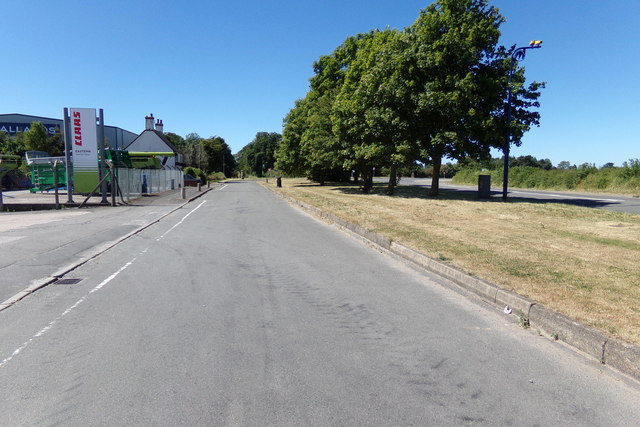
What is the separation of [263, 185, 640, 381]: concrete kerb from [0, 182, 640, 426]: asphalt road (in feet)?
0.59

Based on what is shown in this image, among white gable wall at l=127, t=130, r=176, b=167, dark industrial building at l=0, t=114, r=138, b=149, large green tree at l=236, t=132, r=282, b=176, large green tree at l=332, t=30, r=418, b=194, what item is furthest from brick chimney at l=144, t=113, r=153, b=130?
large green tree at l=236, t=132, r=282, b=176

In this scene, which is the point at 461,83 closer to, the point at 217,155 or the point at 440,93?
the point at 440,93

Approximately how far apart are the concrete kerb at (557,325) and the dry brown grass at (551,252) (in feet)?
0.66

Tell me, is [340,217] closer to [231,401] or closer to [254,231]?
[254,231]

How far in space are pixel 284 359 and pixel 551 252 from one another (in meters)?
7.03

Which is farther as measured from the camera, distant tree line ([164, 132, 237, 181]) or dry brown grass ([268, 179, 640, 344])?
distant tree line ([164, 132, 237, 181])

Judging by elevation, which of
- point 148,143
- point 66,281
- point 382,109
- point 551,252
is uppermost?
point 148,143

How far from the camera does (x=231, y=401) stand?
11.0 feet

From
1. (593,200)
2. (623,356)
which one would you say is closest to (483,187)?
(593,200)

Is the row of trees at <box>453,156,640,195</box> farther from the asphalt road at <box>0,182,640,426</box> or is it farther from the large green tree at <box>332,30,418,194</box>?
the asphalt road at <box>0,182,640,426</box>

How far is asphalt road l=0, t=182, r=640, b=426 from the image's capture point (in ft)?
10.6

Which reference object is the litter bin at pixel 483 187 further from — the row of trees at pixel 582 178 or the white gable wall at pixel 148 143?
the white gable wall at pixel 148 143

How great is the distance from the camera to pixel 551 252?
8.82 m

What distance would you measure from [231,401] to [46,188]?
32.1 m
